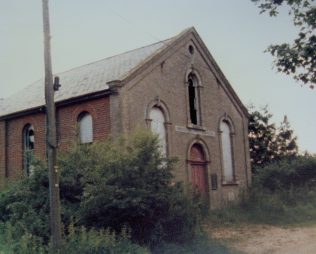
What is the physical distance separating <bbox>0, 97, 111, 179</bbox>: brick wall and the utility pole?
7264mm

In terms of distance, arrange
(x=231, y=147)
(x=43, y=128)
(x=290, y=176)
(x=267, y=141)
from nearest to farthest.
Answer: (x=43, y=128) < (x=231, y=147) < (x=290, y=176) < (x=267, y=141)

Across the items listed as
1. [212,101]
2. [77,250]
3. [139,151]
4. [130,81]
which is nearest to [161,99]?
[130,81]

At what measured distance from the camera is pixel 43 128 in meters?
20.7

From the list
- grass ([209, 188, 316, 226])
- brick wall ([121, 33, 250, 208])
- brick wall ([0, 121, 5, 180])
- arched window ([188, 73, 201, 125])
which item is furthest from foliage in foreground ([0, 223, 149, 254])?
brick wall ([0, 121, 5, 180])

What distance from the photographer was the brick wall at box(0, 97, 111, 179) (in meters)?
18.0

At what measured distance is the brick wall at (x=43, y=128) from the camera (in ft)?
59.2

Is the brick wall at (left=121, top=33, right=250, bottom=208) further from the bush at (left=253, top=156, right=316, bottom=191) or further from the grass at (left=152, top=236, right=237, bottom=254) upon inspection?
the grass at (left=152, top=236, right=237, bottom=254)

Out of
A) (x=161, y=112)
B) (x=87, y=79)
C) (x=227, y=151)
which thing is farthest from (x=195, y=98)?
(x=87, y=79)

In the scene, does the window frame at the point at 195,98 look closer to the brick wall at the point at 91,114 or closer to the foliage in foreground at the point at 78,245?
the brick wall at the point at 91,114

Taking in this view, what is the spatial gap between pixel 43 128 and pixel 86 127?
2983 millimetres

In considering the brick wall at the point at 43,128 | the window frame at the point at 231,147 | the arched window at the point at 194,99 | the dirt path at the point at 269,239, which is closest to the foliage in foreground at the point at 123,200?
the dirt path at the point at 269,239

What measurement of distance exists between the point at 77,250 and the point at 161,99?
11.3 meters

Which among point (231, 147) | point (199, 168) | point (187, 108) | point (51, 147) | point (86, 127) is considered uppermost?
point (187, 108)

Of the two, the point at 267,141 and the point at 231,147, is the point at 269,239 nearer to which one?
the point at 231,147
